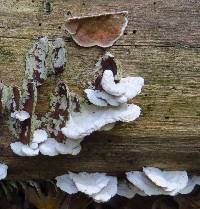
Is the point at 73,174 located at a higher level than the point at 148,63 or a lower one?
lower

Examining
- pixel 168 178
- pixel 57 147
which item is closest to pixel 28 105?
pixel 57 147

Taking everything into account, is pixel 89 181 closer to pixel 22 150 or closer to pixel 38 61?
pixel 22 150

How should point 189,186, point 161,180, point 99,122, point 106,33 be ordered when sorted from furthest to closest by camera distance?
point 189,186, point 161,180, point 106,33, point 99,122

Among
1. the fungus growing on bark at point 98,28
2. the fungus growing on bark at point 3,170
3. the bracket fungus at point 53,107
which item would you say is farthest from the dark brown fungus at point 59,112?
the fungus growing on bark at point 3,170

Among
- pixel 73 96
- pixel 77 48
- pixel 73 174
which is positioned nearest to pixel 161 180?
pixel 73 174

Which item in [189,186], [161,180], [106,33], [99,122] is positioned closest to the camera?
[99,122]

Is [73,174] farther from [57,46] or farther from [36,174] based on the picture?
[57,46]
